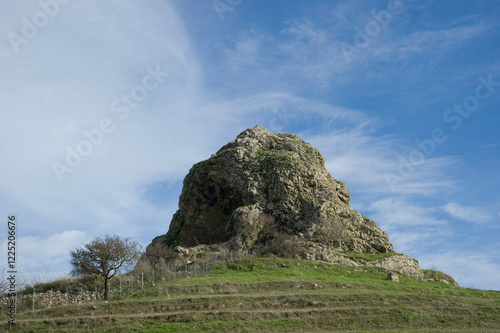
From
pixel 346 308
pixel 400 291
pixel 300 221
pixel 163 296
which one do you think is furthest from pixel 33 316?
pixel 300 221

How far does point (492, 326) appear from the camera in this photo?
1284 inches

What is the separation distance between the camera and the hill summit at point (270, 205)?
5750 cm

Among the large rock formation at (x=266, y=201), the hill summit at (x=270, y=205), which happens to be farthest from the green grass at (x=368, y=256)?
the large rock formation at (x=266, y=201)

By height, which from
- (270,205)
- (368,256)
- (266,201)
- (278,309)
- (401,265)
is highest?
(266,201)

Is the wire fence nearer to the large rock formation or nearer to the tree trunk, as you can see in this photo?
the tree trunk

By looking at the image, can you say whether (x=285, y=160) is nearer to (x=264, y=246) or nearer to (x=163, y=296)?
(x=264, y=246)

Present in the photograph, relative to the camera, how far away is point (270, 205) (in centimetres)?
6362

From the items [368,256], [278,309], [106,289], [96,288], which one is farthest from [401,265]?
[96,288]

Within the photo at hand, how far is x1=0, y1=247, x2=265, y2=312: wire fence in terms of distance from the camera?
36678 millimetres

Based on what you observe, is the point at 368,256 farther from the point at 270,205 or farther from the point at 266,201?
the point at 266,201

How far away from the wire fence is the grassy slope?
2.29m

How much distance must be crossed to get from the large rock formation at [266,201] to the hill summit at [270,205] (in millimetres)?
113

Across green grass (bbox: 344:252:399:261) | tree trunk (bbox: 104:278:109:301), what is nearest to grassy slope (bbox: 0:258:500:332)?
tree trunk (bbox: 104:278:109:301)

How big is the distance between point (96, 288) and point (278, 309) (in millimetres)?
16642
